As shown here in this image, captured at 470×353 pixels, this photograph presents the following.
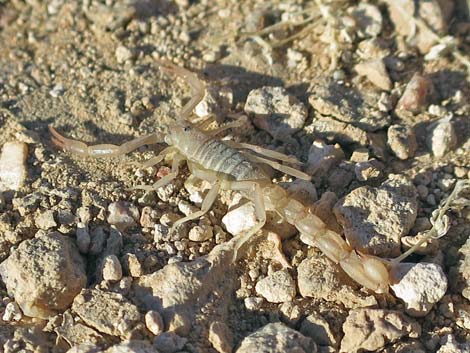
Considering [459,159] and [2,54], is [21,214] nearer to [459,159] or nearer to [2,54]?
[2,54]

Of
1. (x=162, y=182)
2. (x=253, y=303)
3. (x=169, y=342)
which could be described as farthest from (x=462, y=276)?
(x=162, y=182)

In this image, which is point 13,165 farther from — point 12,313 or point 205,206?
point 205,206

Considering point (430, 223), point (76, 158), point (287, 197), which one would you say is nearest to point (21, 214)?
point (76, 158)

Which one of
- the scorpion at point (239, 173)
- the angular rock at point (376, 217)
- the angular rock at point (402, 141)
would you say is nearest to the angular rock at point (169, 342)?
the scorpion at point (239, 173)

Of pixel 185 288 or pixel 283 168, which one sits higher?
pixel 283 168

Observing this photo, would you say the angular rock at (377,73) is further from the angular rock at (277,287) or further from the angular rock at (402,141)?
the angular rock at (277,287)

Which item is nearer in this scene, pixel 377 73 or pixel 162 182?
pixel 162 182
